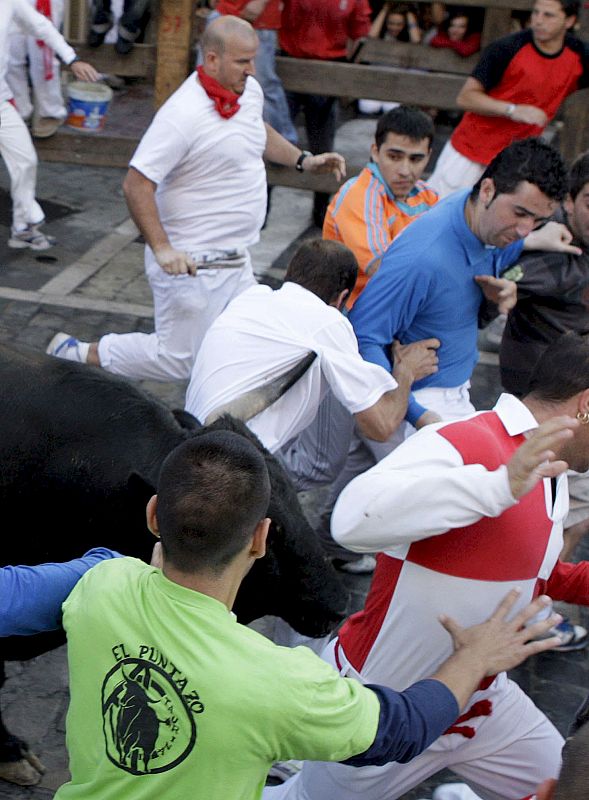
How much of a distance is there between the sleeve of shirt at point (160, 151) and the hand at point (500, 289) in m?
1.81

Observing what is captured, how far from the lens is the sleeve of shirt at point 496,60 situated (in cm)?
724

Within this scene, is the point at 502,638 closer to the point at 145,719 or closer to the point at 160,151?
the point at 145,719

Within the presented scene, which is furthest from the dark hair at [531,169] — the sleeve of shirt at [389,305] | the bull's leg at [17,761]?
the bull's leg at [17,761]

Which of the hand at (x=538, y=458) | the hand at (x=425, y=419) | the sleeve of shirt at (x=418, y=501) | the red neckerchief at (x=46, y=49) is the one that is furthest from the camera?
the red neckerchief at (x=46, y=49)

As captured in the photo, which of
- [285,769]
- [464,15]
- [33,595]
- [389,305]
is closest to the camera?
[33,595]

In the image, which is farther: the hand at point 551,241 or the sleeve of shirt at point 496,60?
the sleeve of shirt at point 496,60

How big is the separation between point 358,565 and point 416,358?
3.83 ft

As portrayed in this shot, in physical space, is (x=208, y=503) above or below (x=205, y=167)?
above

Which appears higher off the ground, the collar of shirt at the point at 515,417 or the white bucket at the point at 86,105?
the collar of shirt at the point at 515,417

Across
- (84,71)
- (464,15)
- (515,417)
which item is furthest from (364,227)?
(464,15)

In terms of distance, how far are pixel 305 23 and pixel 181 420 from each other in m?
6.26

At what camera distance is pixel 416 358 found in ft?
14.3

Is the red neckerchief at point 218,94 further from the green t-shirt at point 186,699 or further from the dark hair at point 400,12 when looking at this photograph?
the dark hair at point 400,12

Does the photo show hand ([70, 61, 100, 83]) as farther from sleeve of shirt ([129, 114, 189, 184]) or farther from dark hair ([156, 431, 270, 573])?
dark hair ([156, 431, 270, 573])
